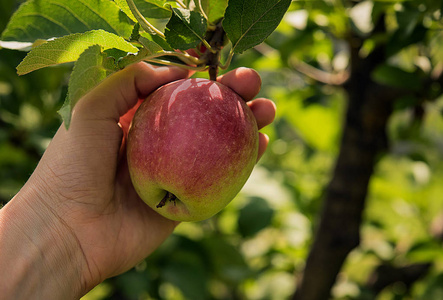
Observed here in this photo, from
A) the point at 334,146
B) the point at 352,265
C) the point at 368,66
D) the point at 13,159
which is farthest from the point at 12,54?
the point at 352,265

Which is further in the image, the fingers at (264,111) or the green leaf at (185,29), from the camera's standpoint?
the fingers at (264,111)

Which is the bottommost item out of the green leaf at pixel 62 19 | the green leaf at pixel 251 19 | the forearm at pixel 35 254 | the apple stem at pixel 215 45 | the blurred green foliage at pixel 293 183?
the blurred green foliage at pixel 293 183

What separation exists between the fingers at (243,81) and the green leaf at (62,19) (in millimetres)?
191

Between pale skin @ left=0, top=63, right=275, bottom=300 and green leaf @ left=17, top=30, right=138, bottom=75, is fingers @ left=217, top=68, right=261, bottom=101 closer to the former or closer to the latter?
pale skin @ left=0, top=63, right=275, bottom=300

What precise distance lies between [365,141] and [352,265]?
0.69m

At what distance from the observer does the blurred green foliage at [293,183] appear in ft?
3.73

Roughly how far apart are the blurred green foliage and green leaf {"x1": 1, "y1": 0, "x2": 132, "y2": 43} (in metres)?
0.39

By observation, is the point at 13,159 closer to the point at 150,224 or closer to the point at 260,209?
the point at 150,224

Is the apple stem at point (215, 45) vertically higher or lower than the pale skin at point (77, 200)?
higher

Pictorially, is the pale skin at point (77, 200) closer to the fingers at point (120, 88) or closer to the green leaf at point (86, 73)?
the fingers at point (120, 88)

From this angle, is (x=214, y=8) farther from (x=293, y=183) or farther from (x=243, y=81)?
(x=293, y=183)

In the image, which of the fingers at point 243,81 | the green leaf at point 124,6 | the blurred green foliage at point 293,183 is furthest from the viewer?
the blurred green foliage at point 293,183

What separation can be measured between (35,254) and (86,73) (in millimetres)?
385

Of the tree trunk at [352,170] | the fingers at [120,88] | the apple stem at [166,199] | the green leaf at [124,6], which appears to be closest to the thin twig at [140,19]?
the green leaf at [124,6]
